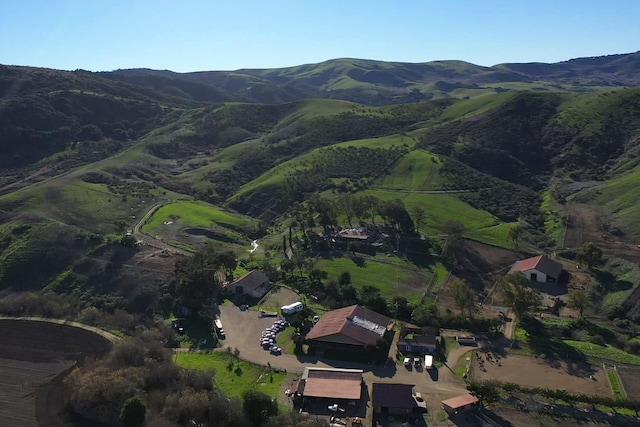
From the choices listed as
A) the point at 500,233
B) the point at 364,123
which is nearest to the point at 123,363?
the point at 500,233

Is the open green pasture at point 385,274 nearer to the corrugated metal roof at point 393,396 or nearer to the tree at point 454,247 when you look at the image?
the tree at point 454,247

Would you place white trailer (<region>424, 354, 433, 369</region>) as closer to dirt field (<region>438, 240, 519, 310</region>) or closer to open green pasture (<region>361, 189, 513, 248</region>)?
dirt field (<region>438, 240, 519, 310</region>)

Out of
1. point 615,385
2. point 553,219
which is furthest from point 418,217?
point 615,385

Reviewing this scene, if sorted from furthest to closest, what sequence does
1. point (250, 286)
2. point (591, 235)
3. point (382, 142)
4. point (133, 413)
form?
point (382, 142), point (591, 235), point (250, 286), point (133, 413)

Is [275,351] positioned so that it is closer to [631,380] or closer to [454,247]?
[631,380]

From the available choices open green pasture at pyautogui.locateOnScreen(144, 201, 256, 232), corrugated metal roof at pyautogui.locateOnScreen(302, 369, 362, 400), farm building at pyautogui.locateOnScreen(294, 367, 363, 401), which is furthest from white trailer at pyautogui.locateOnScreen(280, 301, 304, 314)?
open green pasture at pyautogui.locateOnScreen(144, 201, 256, 232)

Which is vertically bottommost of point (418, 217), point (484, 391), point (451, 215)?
point (484, 391)
